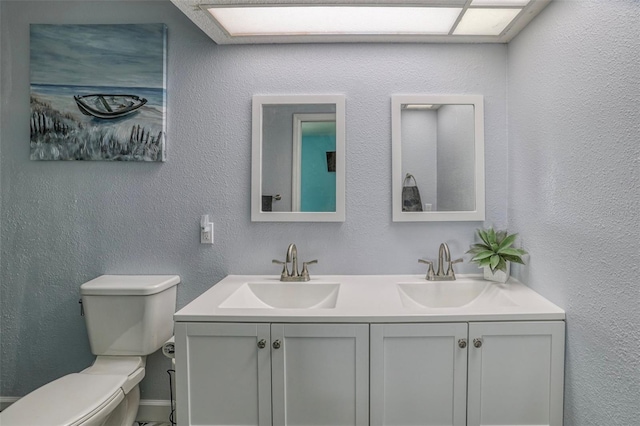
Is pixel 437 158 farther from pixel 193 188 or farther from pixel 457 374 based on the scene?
pixel 193 188

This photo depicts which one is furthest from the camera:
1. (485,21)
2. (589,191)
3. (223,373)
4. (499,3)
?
(485,21)

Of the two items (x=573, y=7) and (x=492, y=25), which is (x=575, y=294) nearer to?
(x=573, y=7)

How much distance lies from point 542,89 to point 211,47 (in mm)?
1595

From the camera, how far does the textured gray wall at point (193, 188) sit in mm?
1894

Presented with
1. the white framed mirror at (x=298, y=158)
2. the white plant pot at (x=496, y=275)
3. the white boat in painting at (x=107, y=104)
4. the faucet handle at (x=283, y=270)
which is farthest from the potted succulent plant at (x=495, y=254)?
the white boat in painting at (x=107, y=104)

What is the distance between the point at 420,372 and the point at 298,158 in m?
1.13

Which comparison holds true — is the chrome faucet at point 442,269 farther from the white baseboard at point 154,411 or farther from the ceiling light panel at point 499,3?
the white baseboard at point 154,411

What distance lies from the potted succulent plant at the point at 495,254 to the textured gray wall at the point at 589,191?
0.28 feet

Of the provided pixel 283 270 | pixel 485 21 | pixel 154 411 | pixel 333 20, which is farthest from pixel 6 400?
pixel 485 21

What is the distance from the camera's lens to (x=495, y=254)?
1702mm

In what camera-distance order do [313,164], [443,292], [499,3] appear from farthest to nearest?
1. [313,164]
2. [443,292]
3. [499,3]

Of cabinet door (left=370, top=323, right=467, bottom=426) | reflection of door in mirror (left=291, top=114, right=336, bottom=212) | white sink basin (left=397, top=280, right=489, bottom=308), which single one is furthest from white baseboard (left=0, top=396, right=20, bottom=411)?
white sink basin (left=397, top=280, right=489, bottom=308)

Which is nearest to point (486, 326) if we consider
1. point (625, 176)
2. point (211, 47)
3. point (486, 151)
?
point (625, 176)

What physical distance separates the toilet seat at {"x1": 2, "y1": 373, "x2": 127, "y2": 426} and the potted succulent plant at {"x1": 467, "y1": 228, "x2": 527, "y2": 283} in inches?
66.0
